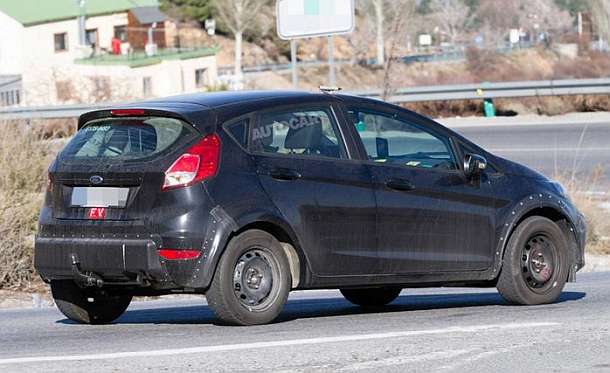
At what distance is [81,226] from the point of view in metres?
8.46

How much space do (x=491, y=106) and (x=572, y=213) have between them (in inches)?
1027

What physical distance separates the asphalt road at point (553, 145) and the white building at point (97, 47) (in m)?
29.6

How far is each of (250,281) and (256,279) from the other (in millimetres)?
55

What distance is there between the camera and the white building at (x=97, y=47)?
63503 millimetres

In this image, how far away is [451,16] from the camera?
9738cm

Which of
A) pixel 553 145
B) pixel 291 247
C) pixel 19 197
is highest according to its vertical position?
pixel 291 247

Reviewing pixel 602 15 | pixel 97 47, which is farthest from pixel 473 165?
pixel 97 47

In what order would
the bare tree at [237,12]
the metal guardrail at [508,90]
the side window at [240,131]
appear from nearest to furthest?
the side window at [240,131] → the metal guardrail at [508,90] → the bare tree at [237,12]

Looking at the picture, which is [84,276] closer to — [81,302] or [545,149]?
[81,302]

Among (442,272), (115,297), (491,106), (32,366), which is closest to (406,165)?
(442,272)

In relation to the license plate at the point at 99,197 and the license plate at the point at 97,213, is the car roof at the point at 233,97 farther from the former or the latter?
the license plate at the point at 97,213

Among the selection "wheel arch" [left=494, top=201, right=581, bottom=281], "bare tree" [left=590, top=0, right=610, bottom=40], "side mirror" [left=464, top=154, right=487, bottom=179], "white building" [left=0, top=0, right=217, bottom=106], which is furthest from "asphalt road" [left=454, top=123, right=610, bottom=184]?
"white building" [left=0, top=0, right=217, bottom=106]

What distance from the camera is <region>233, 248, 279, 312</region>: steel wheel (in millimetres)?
8391

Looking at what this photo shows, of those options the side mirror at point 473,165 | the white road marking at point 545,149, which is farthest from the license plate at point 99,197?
the white road marking at point 545,149
